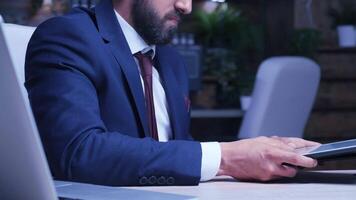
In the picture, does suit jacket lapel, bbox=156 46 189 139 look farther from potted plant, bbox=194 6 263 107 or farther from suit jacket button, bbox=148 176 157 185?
potted plant, bbox=194 6 263 107

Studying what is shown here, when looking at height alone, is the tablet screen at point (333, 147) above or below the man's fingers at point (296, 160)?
above

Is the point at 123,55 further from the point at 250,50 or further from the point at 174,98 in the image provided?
the point at 250,50

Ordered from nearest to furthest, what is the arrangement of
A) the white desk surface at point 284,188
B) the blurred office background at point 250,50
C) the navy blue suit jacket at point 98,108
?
1. the white desk surface at point 284,188
2. the navy blue suit jacket at point 98,108
3. the blurred office background at point 250,50

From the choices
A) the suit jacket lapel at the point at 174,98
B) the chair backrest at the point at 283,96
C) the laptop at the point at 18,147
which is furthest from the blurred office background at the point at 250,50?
the laptop at the point at 18,147

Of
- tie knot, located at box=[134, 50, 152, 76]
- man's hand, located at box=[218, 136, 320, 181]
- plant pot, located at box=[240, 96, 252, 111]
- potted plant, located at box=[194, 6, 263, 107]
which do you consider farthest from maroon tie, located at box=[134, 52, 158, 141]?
potted plant, located at box=[194, 6, 263, 107]

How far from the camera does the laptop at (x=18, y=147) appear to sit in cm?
69

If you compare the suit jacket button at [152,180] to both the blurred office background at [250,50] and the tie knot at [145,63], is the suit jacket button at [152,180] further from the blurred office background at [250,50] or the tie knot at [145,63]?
the blurred office background at [250,50]

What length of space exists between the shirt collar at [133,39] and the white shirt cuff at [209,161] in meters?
0.48

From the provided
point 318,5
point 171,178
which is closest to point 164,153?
point 171,178

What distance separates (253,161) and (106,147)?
0.26m

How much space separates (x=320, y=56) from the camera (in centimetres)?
635

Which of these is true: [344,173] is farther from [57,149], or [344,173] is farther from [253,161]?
[57,149]

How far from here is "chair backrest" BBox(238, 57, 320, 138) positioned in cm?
321

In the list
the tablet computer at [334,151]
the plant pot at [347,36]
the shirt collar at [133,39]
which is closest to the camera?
the tablet computer at [334,151]
